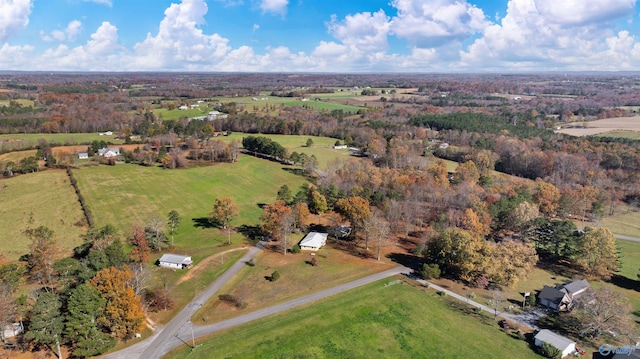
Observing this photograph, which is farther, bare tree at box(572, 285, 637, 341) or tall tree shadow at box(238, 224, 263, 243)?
tall tree shadow at box(238, 224, 263, 243)

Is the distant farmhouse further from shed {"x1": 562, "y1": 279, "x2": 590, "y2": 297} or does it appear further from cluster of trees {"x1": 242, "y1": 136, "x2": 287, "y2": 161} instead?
cluster of trees {"x1": 242, "y1": 136, "x2": 287, "y2": 161}

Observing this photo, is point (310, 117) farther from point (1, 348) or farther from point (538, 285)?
point (1, 348)

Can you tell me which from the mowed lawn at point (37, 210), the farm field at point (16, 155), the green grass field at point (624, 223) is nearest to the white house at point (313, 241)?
the mowed lawn at point (37, 210)

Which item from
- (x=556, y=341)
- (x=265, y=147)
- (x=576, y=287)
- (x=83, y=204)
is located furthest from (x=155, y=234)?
(x=265, y=147)

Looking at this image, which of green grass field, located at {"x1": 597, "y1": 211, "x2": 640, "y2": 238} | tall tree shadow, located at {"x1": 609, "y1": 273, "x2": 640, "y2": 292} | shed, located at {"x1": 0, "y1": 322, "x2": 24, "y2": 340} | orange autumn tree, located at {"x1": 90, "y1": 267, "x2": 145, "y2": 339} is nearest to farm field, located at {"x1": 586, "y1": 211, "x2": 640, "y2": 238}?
green grass field, located at {"x1": 597, "y1": 211, "x2": 640, "y2": 238}

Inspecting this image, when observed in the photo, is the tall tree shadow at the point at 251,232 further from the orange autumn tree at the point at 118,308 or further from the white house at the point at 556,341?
the white house at the point at 556,341

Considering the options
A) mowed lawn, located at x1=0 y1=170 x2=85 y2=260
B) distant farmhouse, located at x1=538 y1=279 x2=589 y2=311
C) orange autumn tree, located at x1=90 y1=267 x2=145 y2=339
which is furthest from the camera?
mowed lawn, located at x1=0 y1=170 x2=85 y2=260
